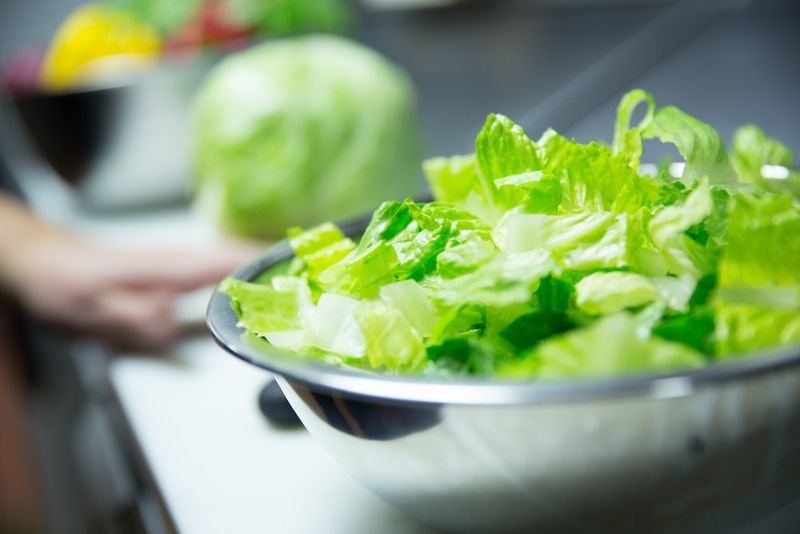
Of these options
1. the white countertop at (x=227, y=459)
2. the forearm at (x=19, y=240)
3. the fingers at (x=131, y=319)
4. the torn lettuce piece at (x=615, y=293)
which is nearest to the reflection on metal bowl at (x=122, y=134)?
the forearm at (x=19, y=240)

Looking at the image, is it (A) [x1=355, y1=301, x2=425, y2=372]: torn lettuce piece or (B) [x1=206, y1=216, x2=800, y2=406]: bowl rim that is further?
(A) [x1=355, y1=301, x2=425, y2=372]: torn lettuce piece

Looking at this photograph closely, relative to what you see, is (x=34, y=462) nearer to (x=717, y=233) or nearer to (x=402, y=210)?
(x=402, y=210)

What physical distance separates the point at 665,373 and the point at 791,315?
0.09 m

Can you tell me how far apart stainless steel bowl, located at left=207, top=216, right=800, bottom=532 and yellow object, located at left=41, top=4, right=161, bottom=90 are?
49.6 inches

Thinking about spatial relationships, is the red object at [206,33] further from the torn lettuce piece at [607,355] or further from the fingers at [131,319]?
the torn lettuce piece at [607,355]

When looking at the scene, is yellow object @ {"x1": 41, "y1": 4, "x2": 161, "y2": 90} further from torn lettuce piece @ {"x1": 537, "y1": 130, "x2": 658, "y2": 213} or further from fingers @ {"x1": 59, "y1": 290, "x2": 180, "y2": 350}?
torn lettuce piece @ {"x1": 537, "y1": 130, "x2": 658, "y2": 213}

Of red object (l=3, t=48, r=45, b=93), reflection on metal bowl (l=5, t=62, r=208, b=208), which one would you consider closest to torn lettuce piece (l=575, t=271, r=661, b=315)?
reflection on metal bowl (l=5, t=62, r=208, b=208)

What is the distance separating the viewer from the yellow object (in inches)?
59.9

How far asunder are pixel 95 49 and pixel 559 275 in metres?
1.37

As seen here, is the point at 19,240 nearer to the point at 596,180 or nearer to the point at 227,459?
the point at 227,459

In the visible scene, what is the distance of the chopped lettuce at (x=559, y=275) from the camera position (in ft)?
1.20

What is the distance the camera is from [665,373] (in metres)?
0.31

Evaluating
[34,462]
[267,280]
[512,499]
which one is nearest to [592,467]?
[512,499]

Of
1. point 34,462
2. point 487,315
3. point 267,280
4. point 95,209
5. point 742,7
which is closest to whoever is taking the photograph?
point 487,315
